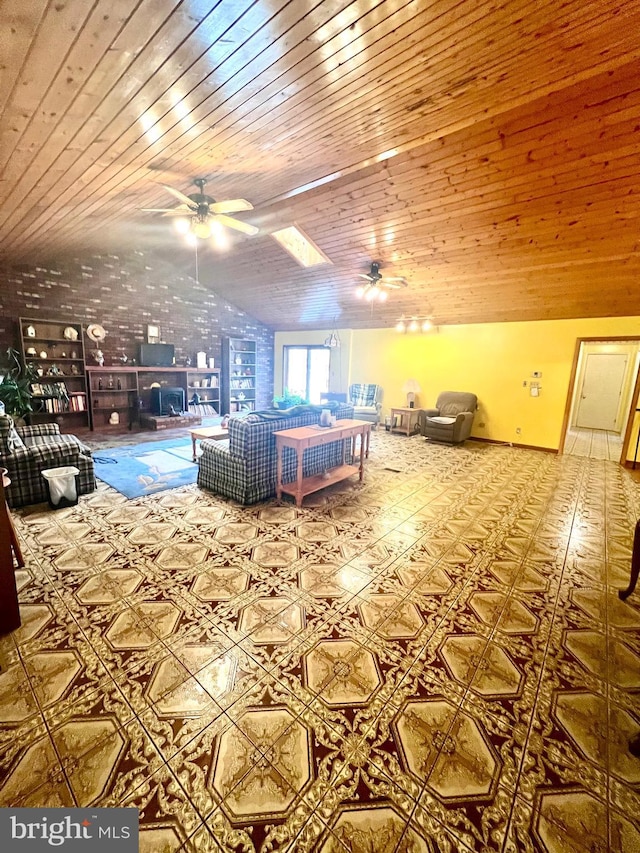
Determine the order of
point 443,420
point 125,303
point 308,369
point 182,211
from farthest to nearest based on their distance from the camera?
point 308,369
point 125,303
point 443,420
point 182,211

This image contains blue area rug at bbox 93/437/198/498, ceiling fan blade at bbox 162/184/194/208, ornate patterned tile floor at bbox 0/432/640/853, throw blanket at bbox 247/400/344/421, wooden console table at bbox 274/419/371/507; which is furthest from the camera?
blue area rug at bbox 93/437/198/498

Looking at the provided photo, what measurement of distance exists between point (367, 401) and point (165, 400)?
453 cm

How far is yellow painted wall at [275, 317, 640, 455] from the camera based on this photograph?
19.4 ft

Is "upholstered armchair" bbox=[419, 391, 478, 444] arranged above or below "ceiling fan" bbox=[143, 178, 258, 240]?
below

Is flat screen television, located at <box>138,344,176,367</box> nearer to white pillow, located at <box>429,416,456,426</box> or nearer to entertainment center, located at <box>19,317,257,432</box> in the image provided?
entertainment center, located at <box>19,317,257,432</box>

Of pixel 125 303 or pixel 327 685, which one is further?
pixel 125 303

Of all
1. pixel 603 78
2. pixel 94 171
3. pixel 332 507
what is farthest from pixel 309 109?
pixel 332 507

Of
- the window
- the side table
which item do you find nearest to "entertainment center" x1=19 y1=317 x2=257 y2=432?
the window

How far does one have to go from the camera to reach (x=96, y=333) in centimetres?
673

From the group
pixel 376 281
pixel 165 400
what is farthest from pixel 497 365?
pixel 165 400

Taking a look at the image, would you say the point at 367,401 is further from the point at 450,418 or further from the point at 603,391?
the point at 603,391

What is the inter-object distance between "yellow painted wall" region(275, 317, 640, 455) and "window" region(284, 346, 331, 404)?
1.38 m

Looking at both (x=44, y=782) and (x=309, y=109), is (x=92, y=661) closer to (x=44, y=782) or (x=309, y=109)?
(x=44, y=782)

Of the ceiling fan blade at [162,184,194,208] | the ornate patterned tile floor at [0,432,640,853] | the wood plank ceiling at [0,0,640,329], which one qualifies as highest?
the wood plank ceiling at [0,0,640,329]
